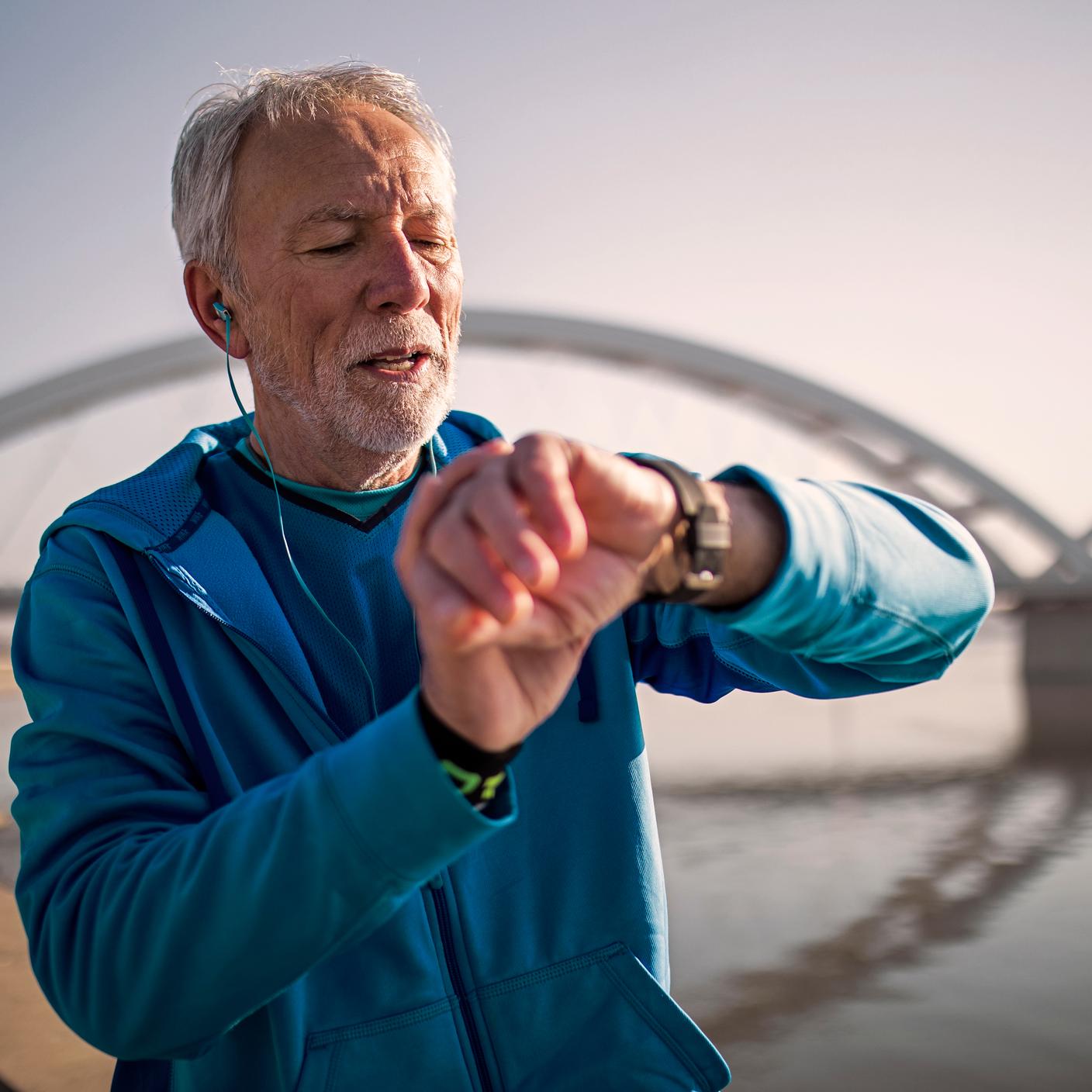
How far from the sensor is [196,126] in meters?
2.10

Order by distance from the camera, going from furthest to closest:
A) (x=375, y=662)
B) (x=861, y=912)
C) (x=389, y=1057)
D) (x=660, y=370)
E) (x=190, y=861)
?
1. (x=660, y=370)
2. (x=861, y=912)
3. (x=375, y=662)
4. (x=389, y=1057)
5. (x=190, y=861)

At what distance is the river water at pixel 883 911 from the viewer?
5188mm

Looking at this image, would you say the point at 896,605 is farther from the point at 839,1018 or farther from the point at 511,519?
the point at 839,1018

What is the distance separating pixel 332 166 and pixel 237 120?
0.80 feet

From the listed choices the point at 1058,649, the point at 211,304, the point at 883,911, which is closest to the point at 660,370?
the point at 1058,649

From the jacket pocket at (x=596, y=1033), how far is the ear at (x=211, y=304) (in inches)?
52.5

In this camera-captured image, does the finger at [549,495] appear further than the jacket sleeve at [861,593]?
No

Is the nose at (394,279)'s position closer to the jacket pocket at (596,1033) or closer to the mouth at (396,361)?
the mouth at (396,361)

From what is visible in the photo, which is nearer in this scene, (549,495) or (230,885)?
(549,495)

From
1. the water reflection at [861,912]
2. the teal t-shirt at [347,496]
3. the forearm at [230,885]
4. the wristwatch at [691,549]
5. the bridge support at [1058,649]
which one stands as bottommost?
the bridge support at [1058,649]

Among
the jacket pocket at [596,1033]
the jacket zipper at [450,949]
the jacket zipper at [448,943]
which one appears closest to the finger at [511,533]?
the jacket zipper at [448,943]

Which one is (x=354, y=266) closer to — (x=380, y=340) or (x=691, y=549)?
(x=380, y=340)

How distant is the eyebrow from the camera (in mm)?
1928

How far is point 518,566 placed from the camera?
95cm
